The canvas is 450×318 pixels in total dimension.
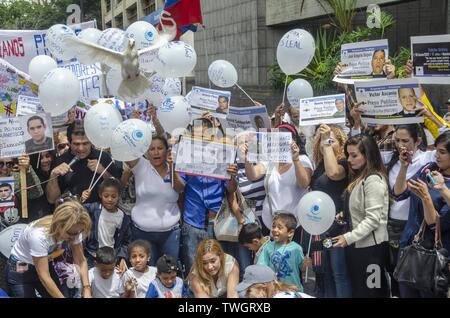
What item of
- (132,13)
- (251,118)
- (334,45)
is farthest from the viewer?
(132,13)

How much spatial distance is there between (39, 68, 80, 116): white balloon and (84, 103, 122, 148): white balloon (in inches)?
16.2

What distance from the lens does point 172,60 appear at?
5.43 metres

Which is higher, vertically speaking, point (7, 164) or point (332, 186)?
point (7, 164)

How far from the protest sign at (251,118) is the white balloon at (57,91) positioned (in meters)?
1.50

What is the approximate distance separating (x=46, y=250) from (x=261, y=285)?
1.52 meters

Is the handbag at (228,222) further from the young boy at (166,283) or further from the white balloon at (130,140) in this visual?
the white balloon at (130,140)

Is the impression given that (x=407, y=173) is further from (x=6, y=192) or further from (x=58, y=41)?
Result: (x=58, y=41)

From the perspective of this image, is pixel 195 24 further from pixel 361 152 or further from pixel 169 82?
pixel 361 152

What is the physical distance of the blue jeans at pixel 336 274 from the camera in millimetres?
4176

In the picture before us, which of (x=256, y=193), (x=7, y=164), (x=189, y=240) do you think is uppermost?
(x=7, y=164)

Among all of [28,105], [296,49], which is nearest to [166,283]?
[28,105]

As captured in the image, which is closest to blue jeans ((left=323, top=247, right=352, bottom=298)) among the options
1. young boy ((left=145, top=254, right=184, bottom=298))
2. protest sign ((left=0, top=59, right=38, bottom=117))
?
young boy ((left=145, top=254, right=184, bottom=298))

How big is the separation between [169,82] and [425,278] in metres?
3.37

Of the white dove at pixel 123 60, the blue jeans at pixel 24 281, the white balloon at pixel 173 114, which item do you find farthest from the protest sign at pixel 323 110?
the blue jeans at pixel 24 281
